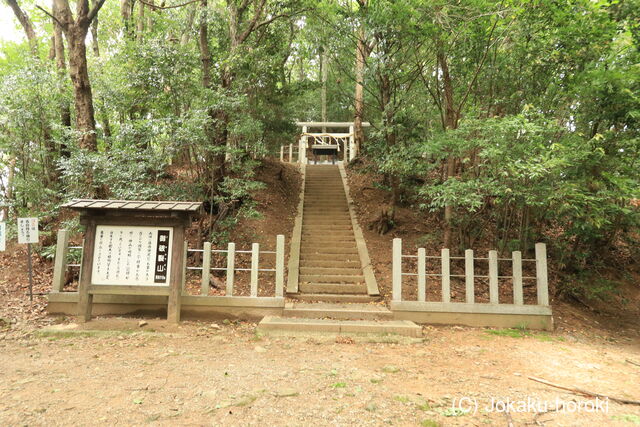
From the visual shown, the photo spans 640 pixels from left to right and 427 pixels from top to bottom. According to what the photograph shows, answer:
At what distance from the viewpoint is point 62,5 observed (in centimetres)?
711

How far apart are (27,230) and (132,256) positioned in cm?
264

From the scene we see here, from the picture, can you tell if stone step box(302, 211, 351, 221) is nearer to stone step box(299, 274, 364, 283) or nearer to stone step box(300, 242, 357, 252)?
stone step box(300, 242, 357, 252)

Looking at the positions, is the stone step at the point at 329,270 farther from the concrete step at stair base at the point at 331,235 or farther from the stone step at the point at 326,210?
the stone step at the point at 326,210

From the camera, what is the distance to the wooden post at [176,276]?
5.05 m

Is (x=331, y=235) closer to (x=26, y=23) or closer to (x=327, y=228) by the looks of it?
(x=327, y=228)

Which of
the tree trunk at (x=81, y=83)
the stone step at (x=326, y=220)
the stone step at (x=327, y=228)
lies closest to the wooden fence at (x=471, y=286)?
the stone step at (x=327, y=228)

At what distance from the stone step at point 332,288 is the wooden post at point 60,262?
4280mm

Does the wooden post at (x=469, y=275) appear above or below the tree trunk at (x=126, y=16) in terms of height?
below

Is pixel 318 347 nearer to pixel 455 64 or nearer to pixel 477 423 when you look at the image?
pixel 477 423

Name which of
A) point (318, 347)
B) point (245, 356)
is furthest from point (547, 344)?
point (245, 356)

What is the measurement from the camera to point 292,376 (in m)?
3.52

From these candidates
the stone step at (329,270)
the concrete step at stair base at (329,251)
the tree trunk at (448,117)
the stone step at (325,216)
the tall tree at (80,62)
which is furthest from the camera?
the stone step at (325,216)

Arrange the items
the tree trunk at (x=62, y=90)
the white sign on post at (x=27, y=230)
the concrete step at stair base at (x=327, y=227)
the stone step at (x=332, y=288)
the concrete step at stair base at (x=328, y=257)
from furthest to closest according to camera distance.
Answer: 1. the concrete step at stair base at (x=327, y=227)
2. the concrete step at stair base at (x=328, y=257)
3. the tree trunk at (x=62, y=90)
4. the stone step at (x=332, y=288)
5. the white sign on post at (x=27, y=230)

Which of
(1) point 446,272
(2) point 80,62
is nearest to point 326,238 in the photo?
(1) point 446,272
